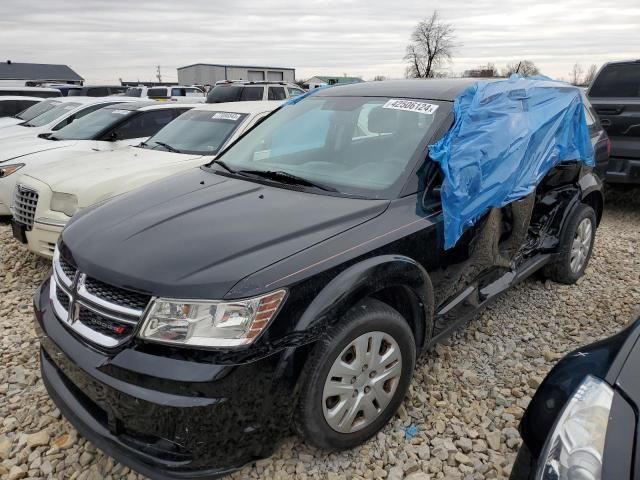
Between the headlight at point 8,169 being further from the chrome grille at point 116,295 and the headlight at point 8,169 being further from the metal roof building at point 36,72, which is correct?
the metal roof building at point 36,72

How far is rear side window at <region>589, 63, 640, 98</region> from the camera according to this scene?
6.80m

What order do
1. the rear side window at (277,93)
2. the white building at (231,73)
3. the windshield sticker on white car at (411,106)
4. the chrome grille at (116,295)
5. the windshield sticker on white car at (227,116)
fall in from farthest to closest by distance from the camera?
the white building at (231,73) < the rear side window at (277,93) < the windshield sticker on white car at (227,116) < the windshield sticker on white car at (411,106) < the chrome grille at (116,295)

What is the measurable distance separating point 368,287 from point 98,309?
→ 118 cm

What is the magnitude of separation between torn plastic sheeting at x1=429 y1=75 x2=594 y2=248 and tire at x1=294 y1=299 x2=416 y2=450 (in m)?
0.65

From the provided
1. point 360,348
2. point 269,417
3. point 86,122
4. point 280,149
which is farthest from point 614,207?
point 86,122

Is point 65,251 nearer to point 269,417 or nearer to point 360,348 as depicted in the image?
point 269,417

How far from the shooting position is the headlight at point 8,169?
595 centimetres

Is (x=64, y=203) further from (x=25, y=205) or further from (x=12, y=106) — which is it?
(x=12, y=106)

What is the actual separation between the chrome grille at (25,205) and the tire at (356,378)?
3.46 metres

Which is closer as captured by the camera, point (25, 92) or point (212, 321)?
point (212, 321)

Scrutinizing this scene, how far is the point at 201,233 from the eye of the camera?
7.60 feet

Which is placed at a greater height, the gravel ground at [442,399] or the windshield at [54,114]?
the windshield at [54,114]

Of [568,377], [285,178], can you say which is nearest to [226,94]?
[285,178]

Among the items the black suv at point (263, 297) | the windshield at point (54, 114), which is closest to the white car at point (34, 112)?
the windshield at point (54, 114)
